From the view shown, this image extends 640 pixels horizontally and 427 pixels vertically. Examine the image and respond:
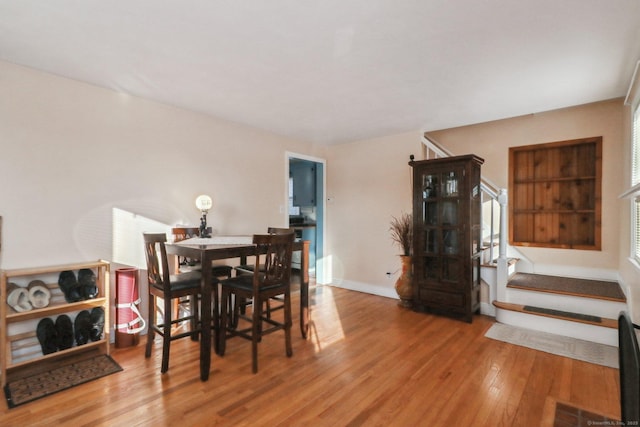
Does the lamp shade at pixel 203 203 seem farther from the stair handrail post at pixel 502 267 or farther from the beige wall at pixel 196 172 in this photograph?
the stair handrail post at pixel 502 267

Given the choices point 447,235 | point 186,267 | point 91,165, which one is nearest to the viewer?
point 91,165

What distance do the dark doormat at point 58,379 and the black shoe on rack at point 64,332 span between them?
159mm

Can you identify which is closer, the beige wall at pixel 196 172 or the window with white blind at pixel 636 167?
the beige wall at pixel 196 172

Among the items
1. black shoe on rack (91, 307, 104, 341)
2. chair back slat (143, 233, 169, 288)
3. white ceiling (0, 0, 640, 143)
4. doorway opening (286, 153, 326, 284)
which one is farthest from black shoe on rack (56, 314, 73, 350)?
doorway opening (286, 153, 326, 284)

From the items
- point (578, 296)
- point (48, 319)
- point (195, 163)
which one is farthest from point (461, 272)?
point (48, 319)

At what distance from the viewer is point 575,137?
12.5ft

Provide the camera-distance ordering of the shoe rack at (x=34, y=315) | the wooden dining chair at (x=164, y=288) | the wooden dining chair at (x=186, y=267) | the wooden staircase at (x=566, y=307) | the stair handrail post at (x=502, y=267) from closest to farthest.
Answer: the shoe rack at (x=34, y=315), the wooden dining chair at (x=164, y=288), the wooden staircase at (x=566, y=307), the wooden dining chair at (x=186, y=267), the stair handrail post at (x=502, y=267)

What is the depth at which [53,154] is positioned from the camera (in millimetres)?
2578

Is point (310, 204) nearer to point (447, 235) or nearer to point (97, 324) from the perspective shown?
point (447, 235)

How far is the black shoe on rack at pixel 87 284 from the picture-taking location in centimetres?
255

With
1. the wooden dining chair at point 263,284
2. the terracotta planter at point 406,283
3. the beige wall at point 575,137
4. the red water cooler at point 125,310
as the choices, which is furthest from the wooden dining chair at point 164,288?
the beige wall at point 575,137

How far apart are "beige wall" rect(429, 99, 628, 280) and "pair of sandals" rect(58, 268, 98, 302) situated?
4800mm

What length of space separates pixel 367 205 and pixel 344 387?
3.00 meters

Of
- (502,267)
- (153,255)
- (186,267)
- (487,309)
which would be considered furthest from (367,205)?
(153,255)
